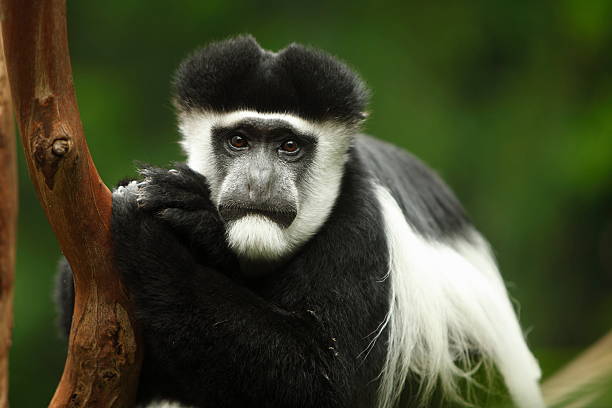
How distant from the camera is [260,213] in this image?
244 cm

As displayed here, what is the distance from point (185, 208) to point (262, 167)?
334 millimetres

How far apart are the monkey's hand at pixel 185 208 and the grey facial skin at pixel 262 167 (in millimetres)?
93

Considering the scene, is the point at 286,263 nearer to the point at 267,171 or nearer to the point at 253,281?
the point at 253,281

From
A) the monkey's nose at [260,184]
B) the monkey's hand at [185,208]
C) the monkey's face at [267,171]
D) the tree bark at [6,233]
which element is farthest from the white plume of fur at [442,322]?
the tree bark at [6,233]

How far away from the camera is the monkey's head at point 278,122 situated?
8.45 ft

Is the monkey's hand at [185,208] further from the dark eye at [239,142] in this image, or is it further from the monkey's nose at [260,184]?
the dark eye at [239,142]

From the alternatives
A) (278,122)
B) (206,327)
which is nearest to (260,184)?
(278,122)

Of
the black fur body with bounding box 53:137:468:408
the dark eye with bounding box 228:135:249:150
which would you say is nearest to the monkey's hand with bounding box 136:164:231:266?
the black fur body with bounding box 53:137:468:408

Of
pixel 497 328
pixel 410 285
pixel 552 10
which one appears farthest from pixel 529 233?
pixel 410 285

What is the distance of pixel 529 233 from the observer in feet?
19.9

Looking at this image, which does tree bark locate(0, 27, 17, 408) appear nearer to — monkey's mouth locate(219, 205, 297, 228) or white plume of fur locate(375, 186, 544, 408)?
monkey's mouth locate(219, 205, 297, 228)

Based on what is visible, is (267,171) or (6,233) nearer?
(6,233)

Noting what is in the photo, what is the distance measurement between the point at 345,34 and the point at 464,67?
1.11 meters

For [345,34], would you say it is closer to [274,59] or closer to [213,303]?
[274,59]
